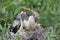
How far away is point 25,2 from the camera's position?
A: 2.47 metres

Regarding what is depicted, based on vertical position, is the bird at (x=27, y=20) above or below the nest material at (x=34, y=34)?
above

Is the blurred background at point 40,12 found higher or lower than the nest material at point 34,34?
higher

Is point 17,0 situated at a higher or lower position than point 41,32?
higher

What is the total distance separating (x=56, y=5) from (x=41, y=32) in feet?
1.12

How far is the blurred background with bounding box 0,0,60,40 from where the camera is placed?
204 centimetres

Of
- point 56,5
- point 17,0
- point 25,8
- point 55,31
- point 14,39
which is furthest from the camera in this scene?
point 17,0

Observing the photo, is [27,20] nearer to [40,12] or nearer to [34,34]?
[40,12]

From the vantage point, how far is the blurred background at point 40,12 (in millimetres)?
2040

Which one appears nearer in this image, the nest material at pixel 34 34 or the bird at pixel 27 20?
the nest material at pixel 34 34

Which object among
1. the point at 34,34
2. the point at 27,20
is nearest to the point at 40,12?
the point at 27,20

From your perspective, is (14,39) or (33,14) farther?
(33,14)

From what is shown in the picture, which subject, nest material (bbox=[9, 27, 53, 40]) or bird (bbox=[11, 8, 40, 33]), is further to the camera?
bird (bbox=[11, 8, 40, 33])

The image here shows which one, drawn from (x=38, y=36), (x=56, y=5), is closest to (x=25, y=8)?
(x=56, y=5)

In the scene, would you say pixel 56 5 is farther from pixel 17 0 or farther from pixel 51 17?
pixel 17 0
